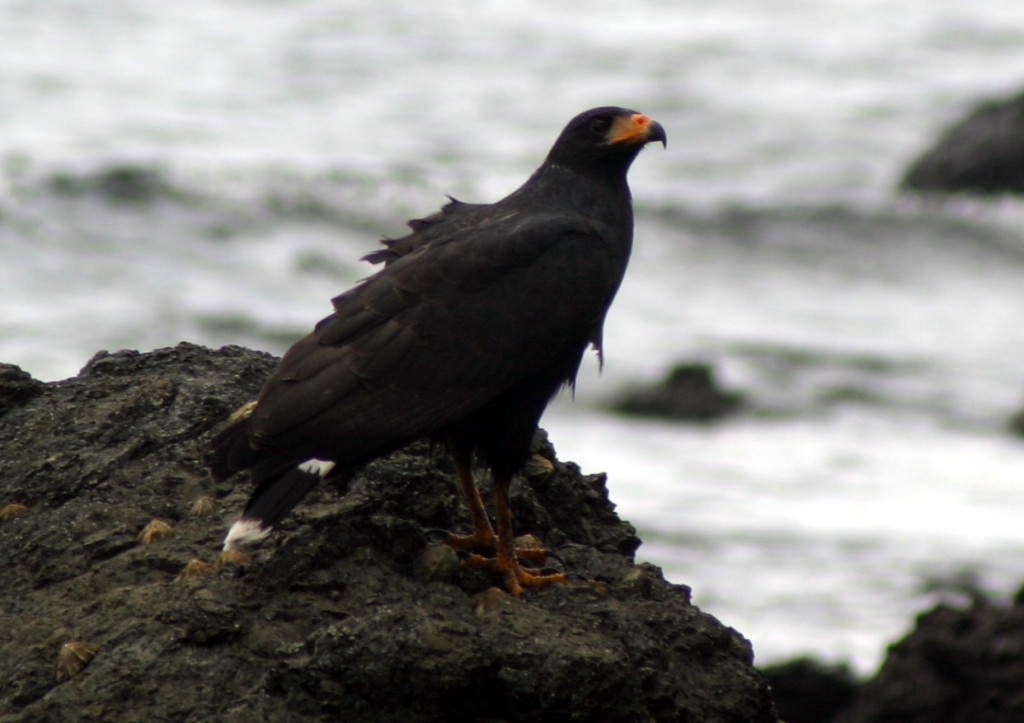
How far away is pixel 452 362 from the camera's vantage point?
540 centimetres

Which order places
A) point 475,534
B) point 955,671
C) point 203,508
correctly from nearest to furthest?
1. point 203,508
2. point 475,534
3. point 955,671

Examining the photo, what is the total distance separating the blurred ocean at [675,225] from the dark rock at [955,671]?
263cm

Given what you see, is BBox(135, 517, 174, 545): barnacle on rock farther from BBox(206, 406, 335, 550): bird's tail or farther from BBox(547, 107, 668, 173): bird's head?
BBox(547, 107, 668, 173): bird's head

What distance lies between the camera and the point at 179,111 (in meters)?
26.9

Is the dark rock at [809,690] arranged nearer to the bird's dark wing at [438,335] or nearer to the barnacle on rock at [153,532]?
the bird's dark wing at [438,335]

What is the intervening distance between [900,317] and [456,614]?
1838 cm

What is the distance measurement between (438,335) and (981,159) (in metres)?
24.1

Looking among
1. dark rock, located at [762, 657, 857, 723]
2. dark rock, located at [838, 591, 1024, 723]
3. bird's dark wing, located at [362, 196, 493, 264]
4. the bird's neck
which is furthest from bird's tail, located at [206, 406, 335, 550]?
dark rock, located at [762, 657, 857, 723]

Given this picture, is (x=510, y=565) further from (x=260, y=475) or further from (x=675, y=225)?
(x=675, y=225)

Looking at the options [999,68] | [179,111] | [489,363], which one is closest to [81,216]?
[179,111]

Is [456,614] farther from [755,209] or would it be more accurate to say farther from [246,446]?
[755,209]

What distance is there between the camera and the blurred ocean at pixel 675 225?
14.7 m

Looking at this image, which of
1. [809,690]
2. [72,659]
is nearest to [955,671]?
[809,690]

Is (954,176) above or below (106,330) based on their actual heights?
above
